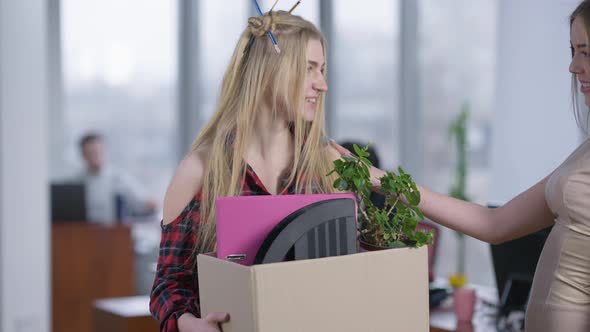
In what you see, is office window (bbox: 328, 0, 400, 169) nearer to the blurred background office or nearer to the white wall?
the blurred background office

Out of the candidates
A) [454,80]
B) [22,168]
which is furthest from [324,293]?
[454,80]

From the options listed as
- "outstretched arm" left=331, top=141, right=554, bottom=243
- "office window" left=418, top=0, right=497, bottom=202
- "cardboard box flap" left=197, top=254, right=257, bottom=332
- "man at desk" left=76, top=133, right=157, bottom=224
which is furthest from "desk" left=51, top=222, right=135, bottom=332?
"cardboard box flap" left=197, top=254, right=257, bottom=332

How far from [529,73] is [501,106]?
0.28 m

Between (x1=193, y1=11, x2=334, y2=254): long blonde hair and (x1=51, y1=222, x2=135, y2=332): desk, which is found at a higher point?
(x1=193, y1=11, x2=334, y2=254): long blonde hair

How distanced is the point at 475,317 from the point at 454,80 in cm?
341

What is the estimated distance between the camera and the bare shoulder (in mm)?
1773

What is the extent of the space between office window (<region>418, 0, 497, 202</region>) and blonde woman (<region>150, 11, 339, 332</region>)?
4073 mm

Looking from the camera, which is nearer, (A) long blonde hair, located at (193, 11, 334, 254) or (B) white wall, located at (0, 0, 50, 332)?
(A) long blonde hair, located at (193, 11, 334, 254)

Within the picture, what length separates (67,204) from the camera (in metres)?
5.77

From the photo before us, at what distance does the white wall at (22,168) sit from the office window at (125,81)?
2670 mm

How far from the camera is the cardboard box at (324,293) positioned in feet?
4.28

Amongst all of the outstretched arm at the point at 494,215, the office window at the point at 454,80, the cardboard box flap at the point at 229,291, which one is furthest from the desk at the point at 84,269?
the cardboard box flap at the point at 229,291

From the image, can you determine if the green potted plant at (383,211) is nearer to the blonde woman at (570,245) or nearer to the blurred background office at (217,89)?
the blonde woman at (570,245)

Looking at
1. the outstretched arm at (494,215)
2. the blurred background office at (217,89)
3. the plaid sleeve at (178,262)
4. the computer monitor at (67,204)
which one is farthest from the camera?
the computer monitor at (67,204)
